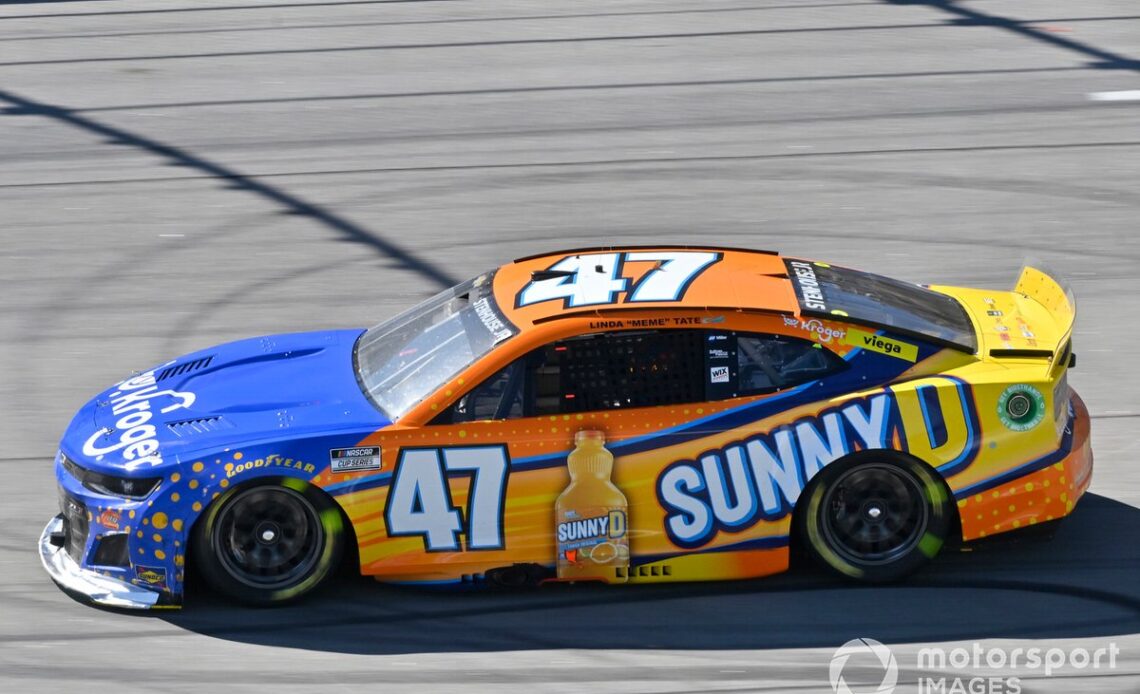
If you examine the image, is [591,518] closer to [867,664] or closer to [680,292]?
[680,292]

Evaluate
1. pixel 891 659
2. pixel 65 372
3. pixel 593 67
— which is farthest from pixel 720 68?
pixel 891 659

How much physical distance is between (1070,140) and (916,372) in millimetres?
7123

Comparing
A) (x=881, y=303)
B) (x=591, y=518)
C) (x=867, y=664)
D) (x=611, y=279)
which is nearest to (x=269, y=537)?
(x=591, y=518)

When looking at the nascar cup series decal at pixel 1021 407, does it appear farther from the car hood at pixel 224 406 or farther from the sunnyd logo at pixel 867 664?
the car hood at pixel 224 406

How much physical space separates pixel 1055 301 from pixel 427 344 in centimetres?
311

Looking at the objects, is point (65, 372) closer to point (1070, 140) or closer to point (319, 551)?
point (319, 551)

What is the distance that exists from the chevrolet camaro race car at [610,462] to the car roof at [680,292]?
22mm

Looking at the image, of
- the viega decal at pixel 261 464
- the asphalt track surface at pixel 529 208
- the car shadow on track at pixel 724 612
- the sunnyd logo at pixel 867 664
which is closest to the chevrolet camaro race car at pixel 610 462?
the viega decal at pixel 261 464

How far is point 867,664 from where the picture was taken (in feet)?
20.8

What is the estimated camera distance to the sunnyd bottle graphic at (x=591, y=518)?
6.75 metres

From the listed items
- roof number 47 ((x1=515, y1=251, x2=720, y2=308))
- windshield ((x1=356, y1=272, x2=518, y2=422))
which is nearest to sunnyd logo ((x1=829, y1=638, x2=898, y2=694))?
roof number 47 ((x1=515, y1=251, x2=720, y2=308))

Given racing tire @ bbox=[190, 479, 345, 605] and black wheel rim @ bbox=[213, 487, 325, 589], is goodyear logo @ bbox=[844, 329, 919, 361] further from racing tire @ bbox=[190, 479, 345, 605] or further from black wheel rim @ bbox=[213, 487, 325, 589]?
black wheel rim @ bbox=[213, 487, 325, 589]

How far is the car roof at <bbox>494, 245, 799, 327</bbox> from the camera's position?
6.91 meters

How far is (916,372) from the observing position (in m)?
6.93
